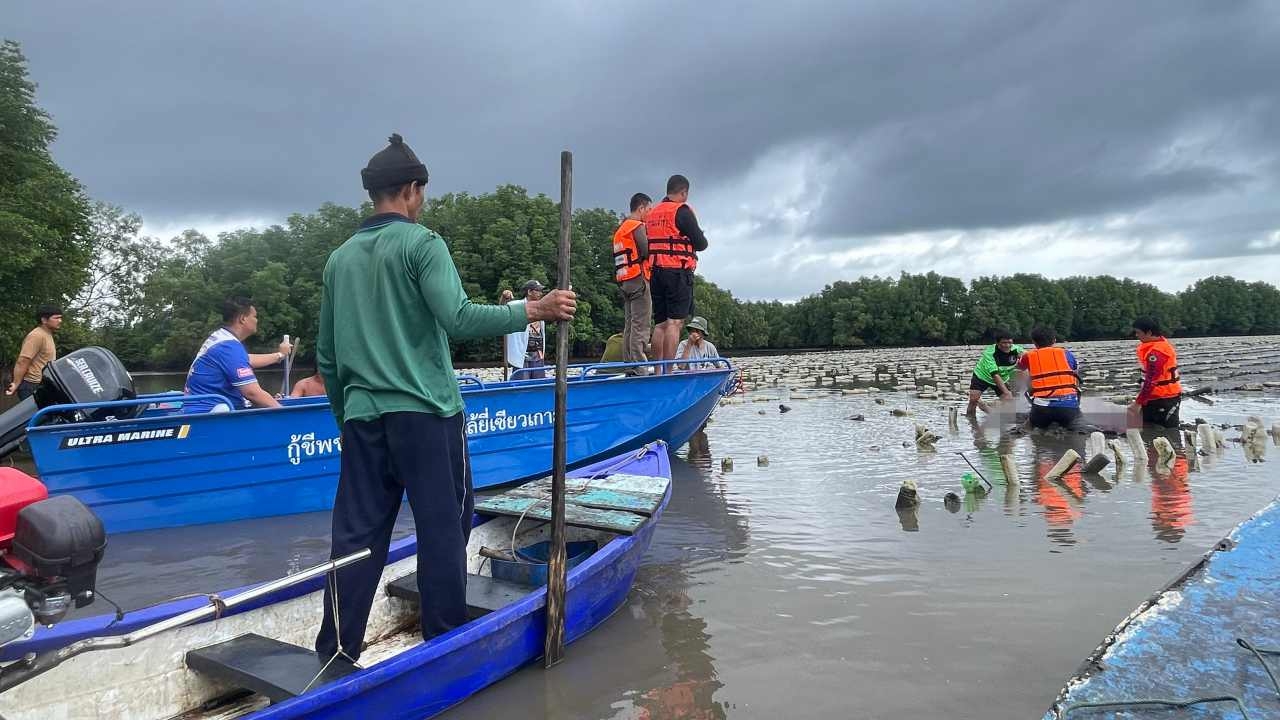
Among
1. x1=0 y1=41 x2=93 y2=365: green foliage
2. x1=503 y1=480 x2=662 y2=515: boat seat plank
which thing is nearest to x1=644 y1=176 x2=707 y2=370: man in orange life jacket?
x1=503 y1=480 x2=662 y2=515: boat seat plank

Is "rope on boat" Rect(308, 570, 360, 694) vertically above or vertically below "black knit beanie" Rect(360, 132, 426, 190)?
below

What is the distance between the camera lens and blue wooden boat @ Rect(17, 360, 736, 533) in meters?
6.96

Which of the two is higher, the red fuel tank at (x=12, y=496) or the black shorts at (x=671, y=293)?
the black shorts at (x=671, y=293)

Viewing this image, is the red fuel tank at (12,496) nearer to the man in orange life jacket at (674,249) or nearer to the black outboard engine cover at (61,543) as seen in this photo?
the black outboard engine cover at (61,543)

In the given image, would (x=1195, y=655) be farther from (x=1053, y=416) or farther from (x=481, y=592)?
(x=1053, y=416)

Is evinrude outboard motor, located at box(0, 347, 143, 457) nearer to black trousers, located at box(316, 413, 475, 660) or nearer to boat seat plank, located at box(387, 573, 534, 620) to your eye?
boat seat plank, located at box(387, 573, 534, 620)

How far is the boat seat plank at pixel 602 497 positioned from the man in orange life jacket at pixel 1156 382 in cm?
986

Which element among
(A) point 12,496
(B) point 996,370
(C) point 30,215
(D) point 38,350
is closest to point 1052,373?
(B) point 996,370

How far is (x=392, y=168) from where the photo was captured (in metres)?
3.54

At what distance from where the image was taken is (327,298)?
3.62m

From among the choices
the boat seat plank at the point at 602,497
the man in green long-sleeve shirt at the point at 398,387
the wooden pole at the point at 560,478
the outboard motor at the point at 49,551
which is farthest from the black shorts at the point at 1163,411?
the outboard motor at the point at 49,551

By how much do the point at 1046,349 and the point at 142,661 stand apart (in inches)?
473

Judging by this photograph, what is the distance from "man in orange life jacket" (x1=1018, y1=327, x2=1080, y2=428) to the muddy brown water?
6.42 ft

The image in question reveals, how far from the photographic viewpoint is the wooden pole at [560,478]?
3959 millimetres
